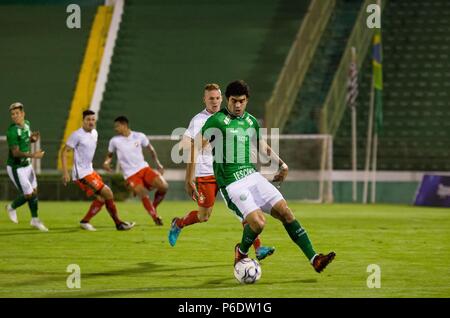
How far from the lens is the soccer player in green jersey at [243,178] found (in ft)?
38.4

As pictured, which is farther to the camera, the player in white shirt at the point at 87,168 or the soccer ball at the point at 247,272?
the player in white shirt at the point at 87,168

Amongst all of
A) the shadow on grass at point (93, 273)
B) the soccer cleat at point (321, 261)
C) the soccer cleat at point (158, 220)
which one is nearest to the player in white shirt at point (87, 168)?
the soccer cleat at point (158, 220)

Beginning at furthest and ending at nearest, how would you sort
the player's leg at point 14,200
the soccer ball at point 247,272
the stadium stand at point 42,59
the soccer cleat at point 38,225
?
the stadium stand at point 42,59 < the player's leg at point 14,200 < the soccer cleat at point 38,225 < the soccer ball at point 247,272

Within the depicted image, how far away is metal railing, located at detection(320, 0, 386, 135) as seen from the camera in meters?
34.2

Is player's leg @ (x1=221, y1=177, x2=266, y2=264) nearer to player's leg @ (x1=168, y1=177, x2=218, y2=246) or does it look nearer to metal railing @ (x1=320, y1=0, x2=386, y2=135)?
player's leg @ (x1=168, y1=177, x2=218, y2=246)

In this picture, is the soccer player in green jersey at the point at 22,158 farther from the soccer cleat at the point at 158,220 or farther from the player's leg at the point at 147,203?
the soccer cleat at the point at 158,220

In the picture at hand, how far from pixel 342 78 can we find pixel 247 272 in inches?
946

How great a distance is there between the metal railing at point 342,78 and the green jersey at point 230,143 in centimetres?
2192

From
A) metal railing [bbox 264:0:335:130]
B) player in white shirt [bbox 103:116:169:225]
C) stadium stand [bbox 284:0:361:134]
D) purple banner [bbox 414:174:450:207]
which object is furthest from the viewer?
stadium stand [bbox 284:0:361:134]

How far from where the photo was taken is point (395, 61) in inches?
1470

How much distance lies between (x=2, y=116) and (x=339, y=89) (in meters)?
11.9

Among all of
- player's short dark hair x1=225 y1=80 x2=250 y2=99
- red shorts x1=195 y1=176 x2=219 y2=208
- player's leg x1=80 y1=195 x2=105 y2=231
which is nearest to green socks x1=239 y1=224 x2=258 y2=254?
player's short dark hair x1=225 y1=80 x2=250 y2=99
